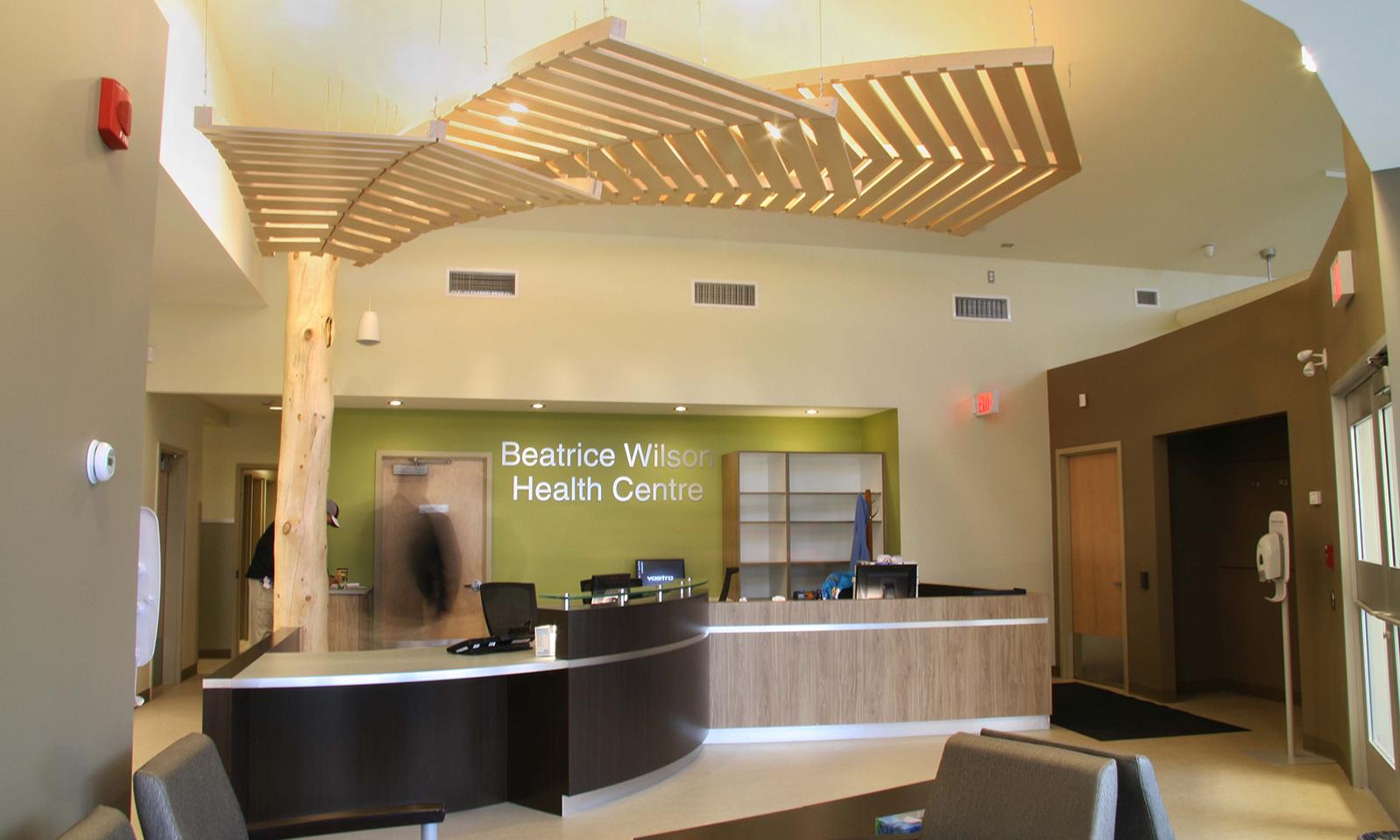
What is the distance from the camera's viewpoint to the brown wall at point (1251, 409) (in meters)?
6.23

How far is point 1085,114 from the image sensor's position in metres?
7.34

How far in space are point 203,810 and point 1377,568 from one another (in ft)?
19.7

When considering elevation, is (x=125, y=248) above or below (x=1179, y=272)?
below

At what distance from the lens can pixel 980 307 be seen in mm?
10945

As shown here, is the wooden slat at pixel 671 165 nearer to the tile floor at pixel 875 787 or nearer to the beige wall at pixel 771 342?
the beige wall at pixel 771 342

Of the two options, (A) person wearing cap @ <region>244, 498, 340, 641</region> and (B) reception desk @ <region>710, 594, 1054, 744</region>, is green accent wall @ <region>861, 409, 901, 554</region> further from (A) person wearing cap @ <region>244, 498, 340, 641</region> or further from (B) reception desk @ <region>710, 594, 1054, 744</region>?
(A) person wearing cap @ <region>244, 498, 340, 641</region>

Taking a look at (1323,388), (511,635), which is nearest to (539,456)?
(511,635)

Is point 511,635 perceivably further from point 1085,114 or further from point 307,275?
point 1085,114

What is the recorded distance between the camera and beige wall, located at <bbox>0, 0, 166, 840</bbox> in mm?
2219

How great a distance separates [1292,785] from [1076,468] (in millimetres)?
4486

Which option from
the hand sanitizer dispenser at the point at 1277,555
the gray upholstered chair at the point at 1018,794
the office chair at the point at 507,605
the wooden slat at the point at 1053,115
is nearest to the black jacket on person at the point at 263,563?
the office chair at the point at 507,605

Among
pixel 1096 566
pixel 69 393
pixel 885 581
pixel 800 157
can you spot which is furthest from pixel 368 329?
pixel 1096 566

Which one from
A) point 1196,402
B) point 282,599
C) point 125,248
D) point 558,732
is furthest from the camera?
point 1196,402

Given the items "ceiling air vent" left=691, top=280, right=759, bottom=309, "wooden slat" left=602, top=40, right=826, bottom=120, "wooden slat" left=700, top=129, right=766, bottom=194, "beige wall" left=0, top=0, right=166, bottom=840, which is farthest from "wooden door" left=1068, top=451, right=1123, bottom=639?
"beige wall" left=0, top=0, right=166, bottom=840
